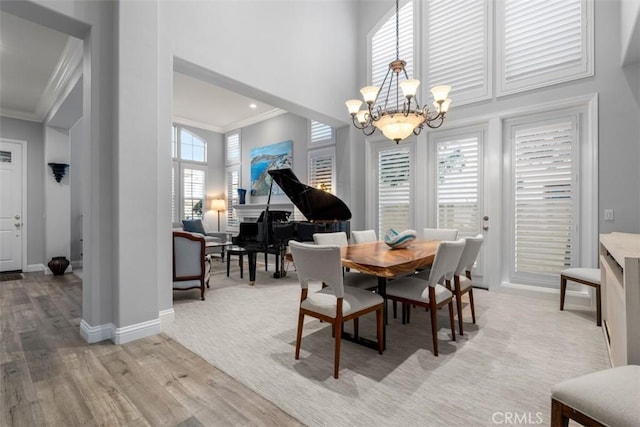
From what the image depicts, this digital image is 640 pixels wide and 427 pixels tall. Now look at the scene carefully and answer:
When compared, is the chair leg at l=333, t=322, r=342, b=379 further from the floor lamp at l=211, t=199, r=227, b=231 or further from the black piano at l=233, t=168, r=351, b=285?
the floor lamp at l=211, t=199, r=227, b=231

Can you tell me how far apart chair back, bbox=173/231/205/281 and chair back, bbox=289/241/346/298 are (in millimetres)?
2064

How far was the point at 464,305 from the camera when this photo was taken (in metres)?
3.58

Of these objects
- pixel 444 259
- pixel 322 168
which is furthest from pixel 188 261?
pixel 322 168

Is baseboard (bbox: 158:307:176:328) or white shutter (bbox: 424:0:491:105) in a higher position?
white shutter (bbox: 424:0:491:105)

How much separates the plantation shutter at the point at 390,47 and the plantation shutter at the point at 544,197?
199cm

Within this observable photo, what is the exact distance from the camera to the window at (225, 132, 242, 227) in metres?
8.31

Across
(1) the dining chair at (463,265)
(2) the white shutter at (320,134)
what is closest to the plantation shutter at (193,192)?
(2) the white shutter at (320,134)

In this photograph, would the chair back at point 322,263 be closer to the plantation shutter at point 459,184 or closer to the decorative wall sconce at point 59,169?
the plantation shutter at point 459,184

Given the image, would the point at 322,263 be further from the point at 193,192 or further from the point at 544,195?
the point at 193,192

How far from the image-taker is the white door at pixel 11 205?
5492 millimetres

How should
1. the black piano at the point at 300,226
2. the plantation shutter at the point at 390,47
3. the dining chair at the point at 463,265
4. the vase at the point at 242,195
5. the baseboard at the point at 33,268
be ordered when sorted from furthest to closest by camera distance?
the vase at the point at 242,195
the baseboard at the point at 33,268
the plantation shutter at the point at 390,47
the black piano at the point at 300,226
the dining chair at the point at 463,265

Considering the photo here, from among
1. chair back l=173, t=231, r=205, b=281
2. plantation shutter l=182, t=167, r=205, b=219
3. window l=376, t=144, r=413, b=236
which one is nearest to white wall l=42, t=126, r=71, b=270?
plantation shutter l=182, t=167, r=205, b=219

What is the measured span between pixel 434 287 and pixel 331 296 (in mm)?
809

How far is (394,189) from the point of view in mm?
5176
